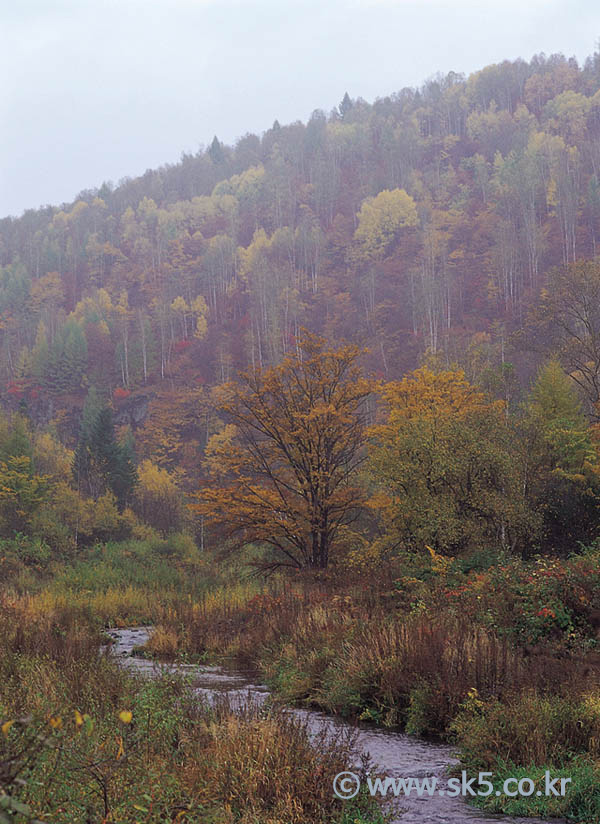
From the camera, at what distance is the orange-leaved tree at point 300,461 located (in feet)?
74.1

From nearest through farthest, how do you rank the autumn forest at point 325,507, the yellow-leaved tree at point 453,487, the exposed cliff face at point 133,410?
the autumn forest at point 325,507, the yellow-leaved tree at point 453,487, the exposed cliff face at point 133,410

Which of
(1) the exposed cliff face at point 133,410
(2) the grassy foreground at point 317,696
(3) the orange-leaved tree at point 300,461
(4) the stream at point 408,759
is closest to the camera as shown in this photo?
(2) the grassy foreground at point 317,696

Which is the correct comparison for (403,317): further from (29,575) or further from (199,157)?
(199,157)

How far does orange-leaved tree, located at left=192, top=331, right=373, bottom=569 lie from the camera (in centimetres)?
2259

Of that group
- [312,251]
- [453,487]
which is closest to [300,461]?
[453,487]

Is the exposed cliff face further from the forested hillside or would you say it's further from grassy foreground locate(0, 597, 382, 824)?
grassy foreground locate(0, 597, 382, 824)

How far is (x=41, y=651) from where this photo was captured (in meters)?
10.2

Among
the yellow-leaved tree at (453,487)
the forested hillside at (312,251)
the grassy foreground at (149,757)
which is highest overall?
the forested hillside at (312,251)

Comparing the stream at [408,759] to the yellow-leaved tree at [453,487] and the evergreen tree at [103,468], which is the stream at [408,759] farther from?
the evergreen tree at [103,468]

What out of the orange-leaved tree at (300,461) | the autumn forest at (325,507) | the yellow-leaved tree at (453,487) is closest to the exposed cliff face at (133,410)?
the autumn forest at (325,507)

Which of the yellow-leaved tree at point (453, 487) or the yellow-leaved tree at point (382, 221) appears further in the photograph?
the yellow-leaved tree at point (382, 221)

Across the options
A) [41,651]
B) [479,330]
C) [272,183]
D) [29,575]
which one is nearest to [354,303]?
[479,330]

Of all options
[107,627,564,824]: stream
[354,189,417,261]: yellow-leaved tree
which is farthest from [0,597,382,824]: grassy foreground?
[354,189,417,261]: yellow-leaved tree

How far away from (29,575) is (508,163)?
98574 millimetres
